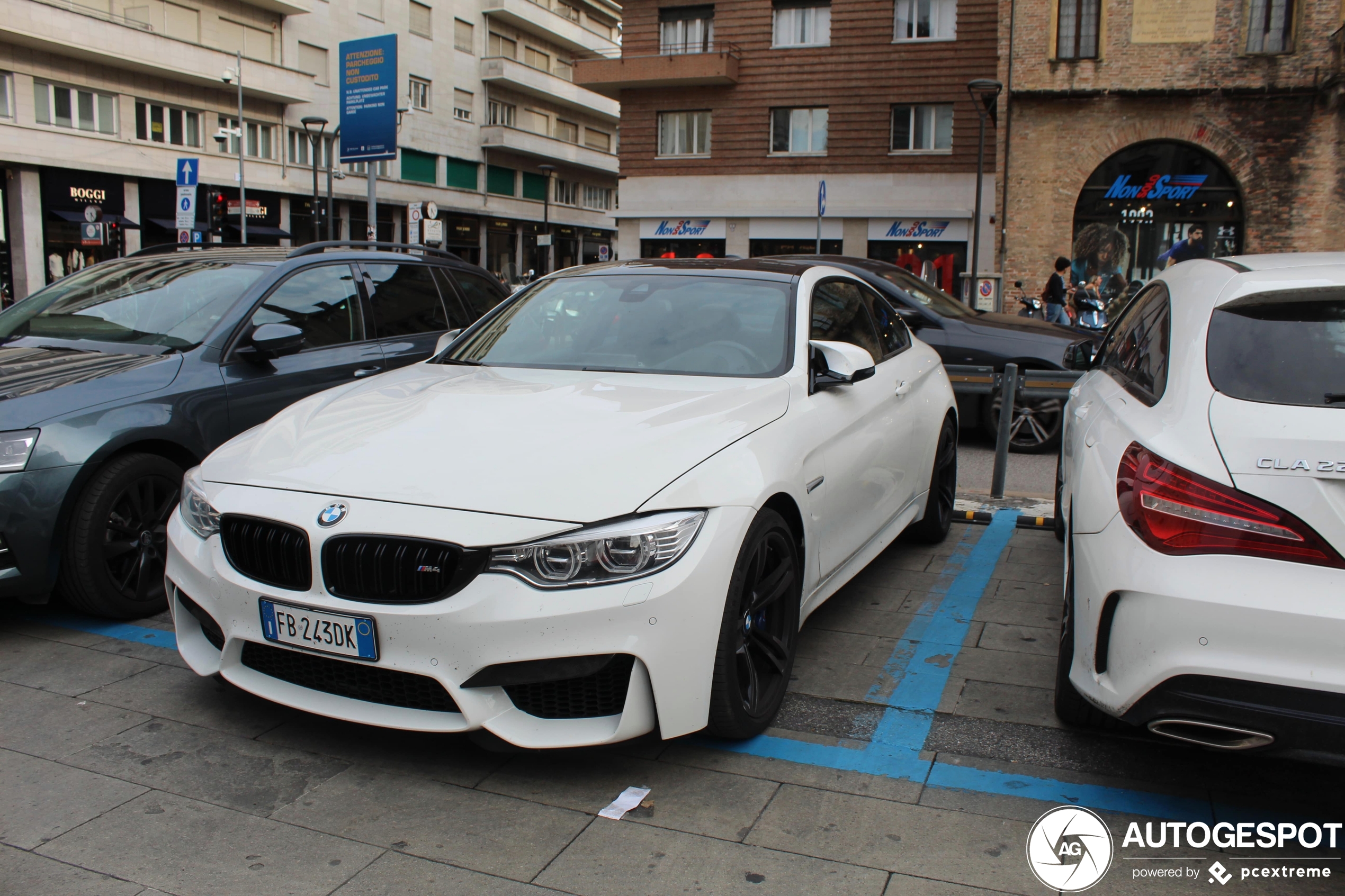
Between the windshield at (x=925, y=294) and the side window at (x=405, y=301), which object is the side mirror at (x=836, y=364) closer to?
the side window at (x=405, y=301)

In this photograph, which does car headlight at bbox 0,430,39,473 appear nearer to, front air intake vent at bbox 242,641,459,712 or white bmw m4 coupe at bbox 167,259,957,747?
white bmw m4 coupe at bbox 167,259,957,747

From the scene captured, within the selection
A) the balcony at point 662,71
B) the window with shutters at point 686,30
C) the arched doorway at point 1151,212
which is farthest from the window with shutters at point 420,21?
the arched doorway at point 1151,212

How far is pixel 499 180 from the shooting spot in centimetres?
5250

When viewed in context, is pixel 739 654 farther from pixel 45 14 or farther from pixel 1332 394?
pixel 45 14

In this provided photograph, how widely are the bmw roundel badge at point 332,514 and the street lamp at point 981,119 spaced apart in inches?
731

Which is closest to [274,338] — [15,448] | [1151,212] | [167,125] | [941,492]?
[15,448]

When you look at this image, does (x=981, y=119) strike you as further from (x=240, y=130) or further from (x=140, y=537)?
(x=240, y=130)

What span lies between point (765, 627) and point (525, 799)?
0.94 meters

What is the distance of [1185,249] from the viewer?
72.9 ft

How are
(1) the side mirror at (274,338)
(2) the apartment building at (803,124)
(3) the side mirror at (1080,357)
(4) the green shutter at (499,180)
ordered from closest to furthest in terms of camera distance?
1. (1) the side mirror at (274,338)
2. (3) the side mirror at (1080,357)
3. (2) the apartment building at (803,124)
4. (4) the green shutter at (499,180)

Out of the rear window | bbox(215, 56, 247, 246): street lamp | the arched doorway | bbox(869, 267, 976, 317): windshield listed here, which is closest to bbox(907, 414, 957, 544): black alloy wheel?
the rear window

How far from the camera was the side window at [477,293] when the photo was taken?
22.6ft

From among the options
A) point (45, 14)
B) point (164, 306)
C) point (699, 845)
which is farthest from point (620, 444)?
point (45, 14)

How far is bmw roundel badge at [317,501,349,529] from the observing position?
2893 mm
